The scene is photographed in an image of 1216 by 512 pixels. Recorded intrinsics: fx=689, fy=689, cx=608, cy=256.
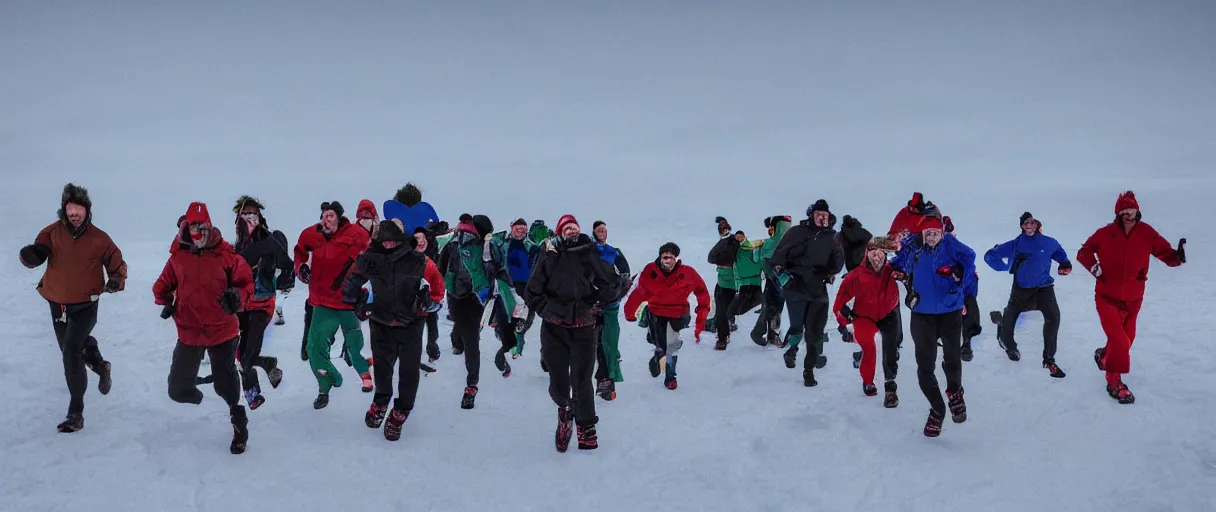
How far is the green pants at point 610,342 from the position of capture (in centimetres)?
747

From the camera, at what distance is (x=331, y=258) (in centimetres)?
670

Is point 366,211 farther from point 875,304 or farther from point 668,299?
point 875,304

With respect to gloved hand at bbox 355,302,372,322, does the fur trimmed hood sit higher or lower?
higher

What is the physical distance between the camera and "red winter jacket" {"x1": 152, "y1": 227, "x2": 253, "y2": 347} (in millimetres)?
5469

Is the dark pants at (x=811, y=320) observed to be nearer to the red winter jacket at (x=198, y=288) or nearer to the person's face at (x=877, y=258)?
the person's face at (x=877, y=258)

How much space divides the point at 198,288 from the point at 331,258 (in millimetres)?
1365

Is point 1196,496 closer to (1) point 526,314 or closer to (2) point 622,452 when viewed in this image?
(2) point 622,452

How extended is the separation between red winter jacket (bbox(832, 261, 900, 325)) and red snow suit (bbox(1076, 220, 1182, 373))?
225 centimetres

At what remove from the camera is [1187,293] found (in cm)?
1401

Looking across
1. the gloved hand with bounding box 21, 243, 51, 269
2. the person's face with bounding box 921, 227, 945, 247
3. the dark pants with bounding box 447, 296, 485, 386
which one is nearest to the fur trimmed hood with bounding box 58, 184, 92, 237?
the gloved hand with bounding box 21, 243, 51, 269

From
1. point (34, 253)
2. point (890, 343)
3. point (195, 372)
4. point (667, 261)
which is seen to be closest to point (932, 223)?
point (890, 343)

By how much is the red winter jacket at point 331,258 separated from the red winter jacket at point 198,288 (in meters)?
1.04

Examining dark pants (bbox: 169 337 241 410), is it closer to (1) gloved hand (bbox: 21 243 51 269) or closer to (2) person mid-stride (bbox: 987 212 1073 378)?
(1) gloved hand (bbox: 21 243 51 269)

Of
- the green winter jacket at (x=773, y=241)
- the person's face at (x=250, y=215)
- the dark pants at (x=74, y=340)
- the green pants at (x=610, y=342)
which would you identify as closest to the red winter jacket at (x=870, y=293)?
the green pants at (x=610, y=342)
